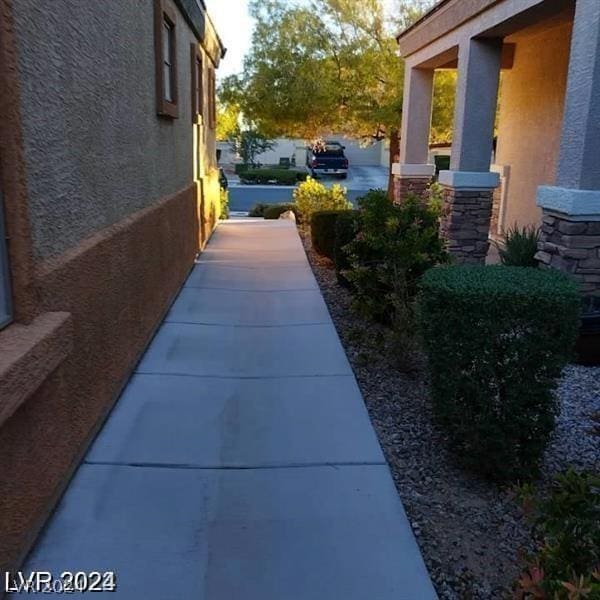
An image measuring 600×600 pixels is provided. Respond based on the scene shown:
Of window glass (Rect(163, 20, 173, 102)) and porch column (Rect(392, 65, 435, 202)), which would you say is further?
porch column (Rect(392, 65, 435, 202))

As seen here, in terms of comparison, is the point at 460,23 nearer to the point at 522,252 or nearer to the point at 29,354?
the point at 522,252

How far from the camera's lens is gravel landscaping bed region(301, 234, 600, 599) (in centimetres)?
278

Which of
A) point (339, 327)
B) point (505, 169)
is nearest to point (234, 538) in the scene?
point (339, 327)

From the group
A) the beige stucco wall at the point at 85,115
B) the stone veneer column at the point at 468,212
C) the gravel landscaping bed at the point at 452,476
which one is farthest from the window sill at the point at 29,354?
the stone veneer column at the point at 468,212

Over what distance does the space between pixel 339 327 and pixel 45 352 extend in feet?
13.1

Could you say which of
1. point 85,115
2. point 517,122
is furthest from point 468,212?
point 85,115

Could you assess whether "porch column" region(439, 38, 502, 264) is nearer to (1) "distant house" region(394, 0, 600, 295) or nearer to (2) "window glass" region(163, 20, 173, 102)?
(1) "distant house" region(394, 0, 600, 295)

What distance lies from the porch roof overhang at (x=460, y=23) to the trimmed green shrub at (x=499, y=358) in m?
4.79

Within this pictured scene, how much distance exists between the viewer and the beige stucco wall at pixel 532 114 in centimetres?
956

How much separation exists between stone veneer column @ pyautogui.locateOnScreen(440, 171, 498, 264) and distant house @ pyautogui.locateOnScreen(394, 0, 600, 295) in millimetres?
15

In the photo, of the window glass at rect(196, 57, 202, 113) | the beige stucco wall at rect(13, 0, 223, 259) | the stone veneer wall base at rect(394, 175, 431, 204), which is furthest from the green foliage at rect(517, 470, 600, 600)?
the stone veneer wall base at rect(394, 175, 431, 204)

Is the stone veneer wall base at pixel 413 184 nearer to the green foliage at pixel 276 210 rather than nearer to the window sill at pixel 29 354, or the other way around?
the green foliage at pixel 276 210

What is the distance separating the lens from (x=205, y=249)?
1075cm

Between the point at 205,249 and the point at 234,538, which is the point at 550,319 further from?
the point at 205,249
